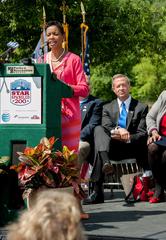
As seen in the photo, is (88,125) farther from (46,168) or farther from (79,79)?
(46,168)

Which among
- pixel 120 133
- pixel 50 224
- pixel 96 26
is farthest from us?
pixel 96 26

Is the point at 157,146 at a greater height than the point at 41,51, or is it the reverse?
the point at 41,51

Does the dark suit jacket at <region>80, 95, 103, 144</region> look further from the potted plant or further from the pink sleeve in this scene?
the potted plant

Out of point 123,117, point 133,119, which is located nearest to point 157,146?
point 133,119

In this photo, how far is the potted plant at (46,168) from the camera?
19.3 feet

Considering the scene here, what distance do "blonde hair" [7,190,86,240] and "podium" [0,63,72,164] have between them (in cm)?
400

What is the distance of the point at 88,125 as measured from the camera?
324 inches

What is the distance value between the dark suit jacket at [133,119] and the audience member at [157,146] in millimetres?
208

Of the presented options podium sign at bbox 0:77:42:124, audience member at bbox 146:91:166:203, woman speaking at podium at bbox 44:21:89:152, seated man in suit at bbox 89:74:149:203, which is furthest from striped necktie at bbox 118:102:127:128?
podium sign at bbox 0:77:42:124

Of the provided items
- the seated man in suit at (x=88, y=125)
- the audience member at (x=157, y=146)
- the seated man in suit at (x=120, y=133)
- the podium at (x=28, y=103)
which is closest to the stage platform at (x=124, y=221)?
the audience member at (x=157, y=146)

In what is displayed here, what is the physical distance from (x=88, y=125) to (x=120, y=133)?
20.0 inches

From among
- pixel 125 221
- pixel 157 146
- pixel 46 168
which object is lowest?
pixel 125 221

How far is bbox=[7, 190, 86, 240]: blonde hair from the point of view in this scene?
200cm

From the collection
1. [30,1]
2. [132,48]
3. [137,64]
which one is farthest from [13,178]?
[137,64]
